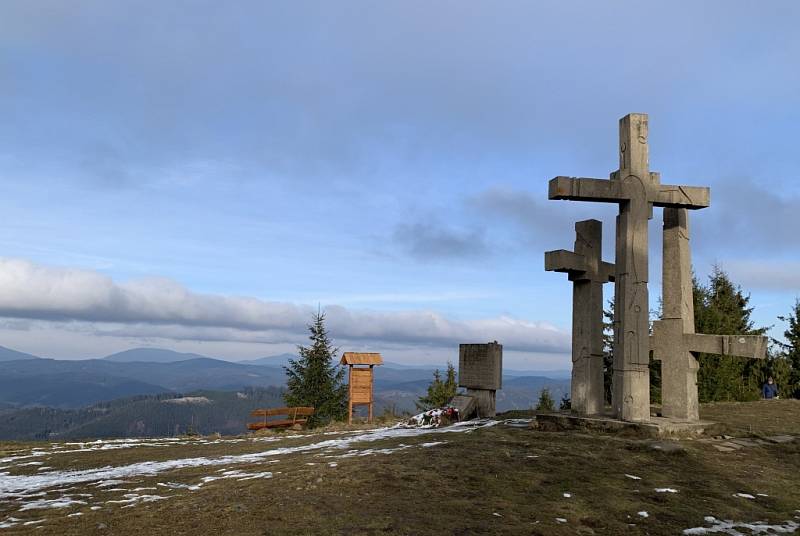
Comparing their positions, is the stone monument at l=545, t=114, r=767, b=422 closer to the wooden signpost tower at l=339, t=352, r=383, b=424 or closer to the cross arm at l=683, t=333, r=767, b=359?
the cross arm at l=683, t=333, r=767, b=359

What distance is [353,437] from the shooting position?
14664mm

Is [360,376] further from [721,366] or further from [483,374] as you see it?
[721,366]

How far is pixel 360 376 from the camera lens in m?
25.2

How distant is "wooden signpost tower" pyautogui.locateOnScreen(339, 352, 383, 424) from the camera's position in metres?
25.0

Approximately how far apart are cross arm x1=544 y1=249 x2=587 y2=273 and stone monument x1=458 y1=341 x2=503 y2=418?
439 cm

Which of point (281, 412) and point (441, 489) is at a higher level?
point (441, 489)

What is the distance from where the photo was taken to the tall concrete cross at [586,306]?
47.3 feet

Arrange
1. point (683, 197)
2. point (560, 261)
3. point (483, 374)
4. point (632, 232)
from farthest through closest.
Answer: point (483, 374), point (560, 261), point (683, 197), point (632, 232)

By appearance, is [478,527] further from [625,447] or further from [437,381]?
[437,381]

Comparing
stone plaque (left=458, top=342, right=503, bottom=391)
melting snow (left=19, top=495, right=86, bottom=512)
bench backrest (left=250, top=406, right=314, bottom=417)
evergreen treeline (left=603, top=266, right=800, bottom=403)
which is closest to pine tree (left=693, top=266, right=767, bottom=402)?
evergreen treeline (left=603, top=266, right=800, bottom=403)

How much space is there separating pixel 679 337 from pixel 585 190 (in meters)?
3.99

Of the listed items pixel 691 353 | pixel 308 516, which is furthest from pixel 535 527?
pixel 691 353

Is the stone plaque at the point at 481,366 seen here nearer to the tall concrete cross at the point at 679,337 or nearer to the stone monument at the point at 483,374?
the stone monument at the point at 483,374

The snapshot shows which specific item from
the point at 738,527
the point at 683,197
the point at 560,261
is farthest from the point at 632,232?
the point at 738,527
